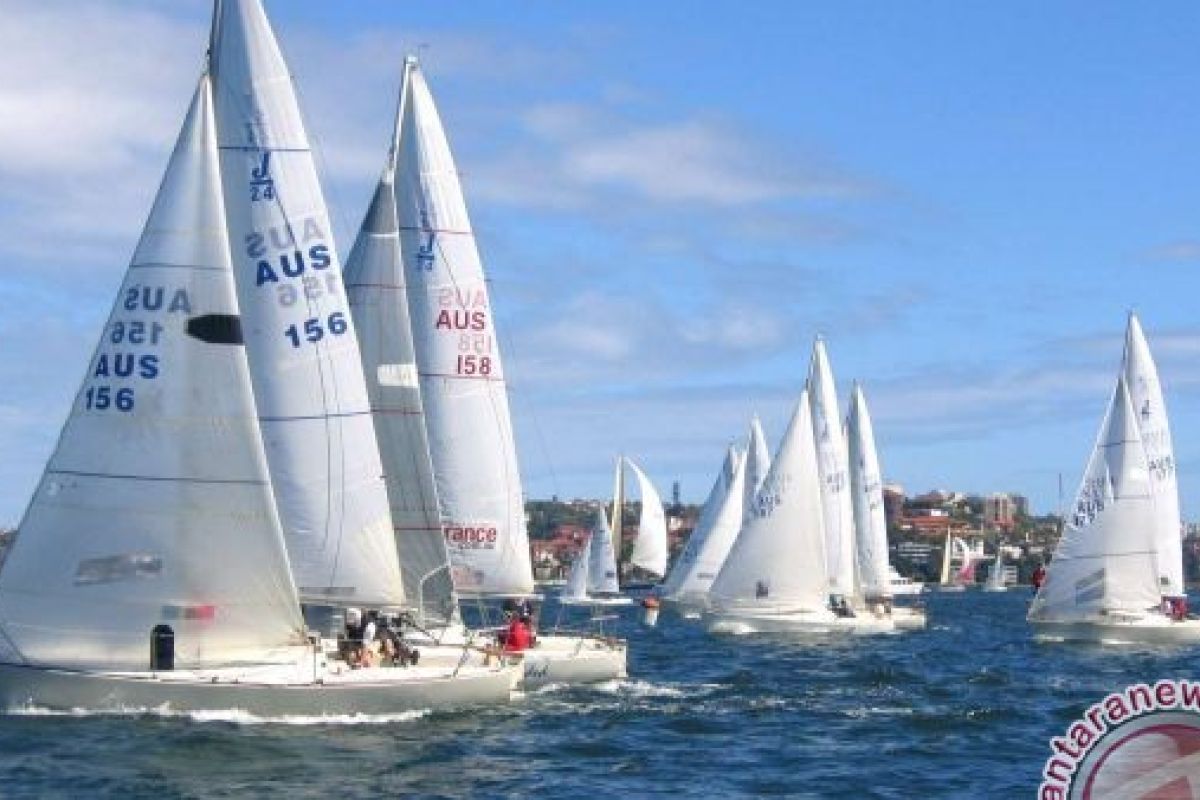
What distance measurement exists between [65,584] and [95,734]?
8.91 feet

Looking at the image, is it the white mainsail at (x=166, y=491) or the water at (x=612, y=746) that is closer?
the water at (x=612, y=746)

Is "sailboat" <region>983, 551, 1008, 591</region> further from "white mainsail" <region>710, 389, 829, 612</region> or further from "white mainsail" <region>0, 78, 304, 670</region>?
"white mainsail" <region>0, 78, 304, 670</region>

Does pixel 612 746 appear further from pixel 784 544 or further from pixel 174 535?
pixel 784 544

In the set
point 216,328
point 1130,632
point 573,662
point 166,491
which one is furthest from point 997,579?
point 166,491

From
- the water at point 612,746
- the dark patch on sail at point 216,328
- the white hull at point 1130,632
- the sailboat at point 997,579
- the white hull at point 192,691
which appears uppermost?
the dark patch on sail at point 216,328

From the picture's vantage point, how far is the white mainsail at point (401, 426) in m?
32.9

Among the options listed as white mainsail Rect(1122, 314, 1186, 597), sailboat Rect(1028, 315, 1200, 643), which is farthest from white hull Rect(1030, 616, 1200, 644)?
white mainsail Rect(1122, 314, 1186, 597)

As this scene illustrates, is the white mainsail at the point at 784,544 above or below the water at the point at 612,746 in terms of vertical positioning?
above

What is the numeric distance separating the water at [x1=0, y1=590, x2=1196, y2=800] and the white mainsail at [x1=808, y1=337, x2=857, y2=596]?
28.5m

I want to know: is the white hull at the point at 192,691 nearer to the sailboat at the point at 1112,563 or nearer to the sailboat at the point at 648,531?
the sailboat at the point at 1112,563

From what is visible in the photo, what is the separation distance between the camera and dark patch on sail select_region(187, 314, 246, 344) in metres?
25.5

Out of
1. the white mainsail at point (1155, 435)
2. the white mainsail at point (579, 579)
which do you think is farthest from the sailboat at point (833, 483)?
the white mainsail at point (579, 579)

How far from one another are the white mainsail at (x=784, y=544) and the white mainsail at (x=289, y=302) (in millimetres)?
30194

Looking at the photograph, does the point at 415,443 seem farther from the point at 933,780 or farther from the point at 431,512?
the point at 933,780
